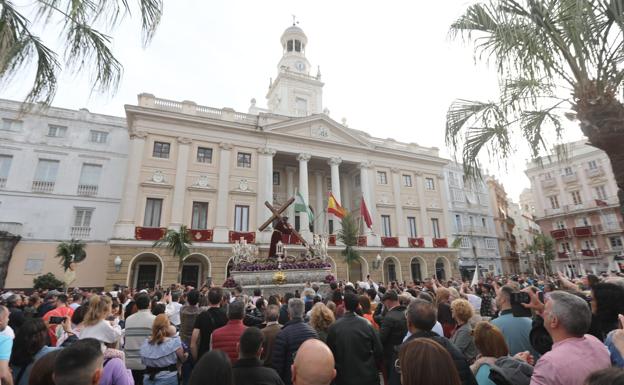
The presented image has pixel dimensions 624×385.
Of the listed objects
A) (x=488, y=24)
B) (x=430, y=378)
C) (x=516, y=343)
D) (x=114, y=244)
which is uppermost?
(x=488, y=24)

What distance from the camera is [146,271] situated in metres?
19.4

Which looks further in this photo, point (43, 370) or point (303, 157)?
point (303, 157)

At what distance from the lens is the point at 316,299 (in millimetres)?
6004

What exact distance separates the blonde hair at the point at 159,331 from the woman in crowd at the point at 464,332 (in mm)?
3333

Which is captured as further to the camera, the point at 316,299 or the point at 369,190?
the point at 369,190

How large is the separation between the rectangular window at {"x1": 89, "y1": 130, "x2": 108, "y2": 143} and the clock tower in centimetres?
1505

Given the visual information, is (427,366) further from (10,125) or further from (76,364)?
(10,125)

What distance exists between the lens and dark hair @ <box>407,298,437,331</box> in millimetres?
2525

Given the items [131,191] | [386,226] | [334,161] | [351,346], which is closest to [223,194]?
[131,191]

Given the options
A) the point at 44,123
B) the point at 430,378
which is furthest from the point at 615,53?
the point at 44,123

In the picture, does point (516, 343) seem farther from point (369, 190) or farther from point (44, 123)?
point (44, 123)

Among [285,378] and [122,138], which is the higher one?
[122,138]

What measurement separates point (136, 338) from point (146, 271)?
17600 mm

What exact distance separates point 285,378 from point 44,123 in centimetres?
2521
